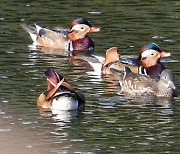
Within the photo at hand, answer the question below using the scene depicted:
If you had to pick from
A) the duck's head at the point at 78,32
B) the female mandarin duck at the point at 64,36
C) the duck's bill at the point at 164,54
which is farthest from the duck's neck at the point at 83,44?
the duck's bill at the point at 164,54

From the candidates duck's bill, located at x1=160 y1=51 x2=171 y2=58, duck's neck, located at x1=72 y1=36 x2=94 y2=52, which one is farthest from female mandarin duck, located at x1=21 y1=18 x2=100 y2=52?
duck's bill, located at x1=160 y1=51 x2=171 y2=58

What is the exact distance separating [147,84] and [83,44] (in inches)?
193

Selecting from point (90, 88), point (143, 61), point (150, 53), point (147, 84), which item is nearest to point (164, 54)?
point (150, 53)

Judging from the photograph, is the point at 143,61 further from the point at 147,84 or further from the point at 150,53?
the point at 147,84

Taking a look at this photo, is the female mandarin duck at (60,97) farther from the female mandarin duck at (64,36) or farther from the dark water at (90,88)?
the female mandarin duck at (64,36)

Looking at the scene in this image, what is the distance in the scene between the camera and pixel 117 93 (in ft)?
62.7

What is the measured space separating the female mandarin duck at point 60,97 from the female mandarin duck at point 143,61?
3132mm

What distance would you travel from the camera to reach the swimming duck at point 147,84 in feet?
61.9

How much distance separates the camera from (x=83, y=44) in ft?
78.8

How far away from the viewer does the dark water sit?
1555cm

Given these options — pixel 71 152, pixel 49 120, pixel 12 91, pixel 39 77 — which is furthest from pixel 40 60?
pixel 71 152

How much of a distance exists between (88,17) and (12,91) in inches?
311

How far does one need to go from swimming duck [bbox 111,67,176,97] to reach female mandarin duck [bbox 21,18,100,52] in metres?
4.52

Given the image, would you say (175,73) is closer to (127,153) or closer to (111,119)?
(111,119)
